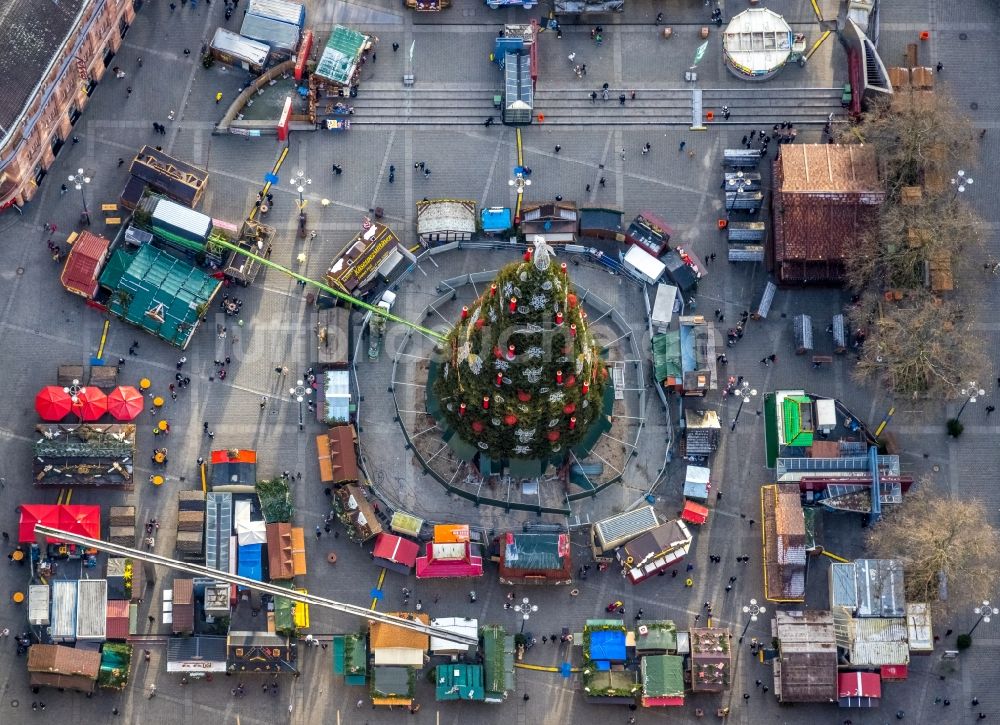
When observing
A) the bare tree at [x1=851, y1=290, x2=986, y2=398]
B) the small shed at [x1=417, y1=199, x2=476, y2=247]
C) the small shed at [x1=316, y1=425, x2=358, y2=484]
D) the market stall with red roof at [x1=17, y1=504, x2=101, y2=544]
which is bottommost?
the market stall with red roof at [x1=17, y1=504, x2=101, y2=544]

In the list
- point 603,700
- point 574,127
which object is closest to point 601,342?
point 574,127

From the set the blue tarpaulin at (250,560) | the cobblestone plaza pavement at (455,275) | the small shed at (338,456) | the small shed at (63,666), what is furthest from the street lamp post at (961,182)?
the small shed at (63,666)

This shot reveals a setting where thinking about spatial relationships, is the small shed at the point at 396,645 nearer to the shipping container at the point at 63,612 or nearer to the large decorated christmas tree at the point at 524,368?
the large decorated christmas tree at the point at 524,368

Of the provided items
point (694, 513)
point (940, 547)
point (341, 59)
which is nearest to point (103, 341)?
point (341, 59)

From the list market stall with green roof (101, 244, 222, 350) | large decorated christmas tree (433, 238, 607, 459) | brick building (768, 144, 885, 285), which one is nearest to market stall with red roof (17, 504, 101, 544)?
market stall with green roof (101, 244, 222, 350)

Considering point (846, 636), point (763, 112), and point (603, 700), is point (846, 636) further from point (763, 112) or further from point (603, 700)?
point (763, 112)

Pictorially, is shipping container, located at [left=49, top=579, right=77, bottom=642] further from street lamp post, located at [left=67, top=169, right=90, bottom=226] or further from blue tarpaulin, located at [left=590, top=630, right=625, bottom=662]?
blue tarpaulin, located at [left=590, top=630, right=625, bottom=662]
